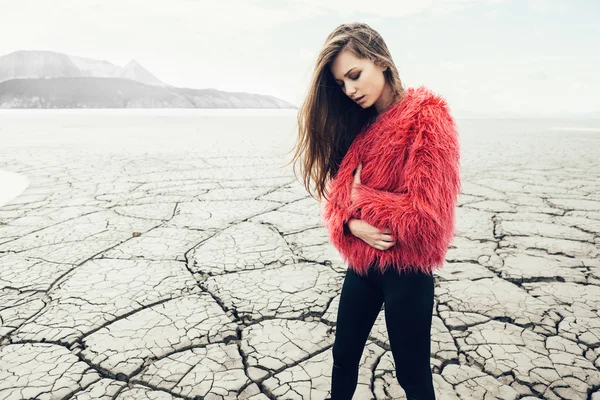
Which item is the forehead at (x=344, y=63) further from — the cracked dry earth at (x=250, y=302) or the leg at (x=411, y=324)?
the cracked dry earth at (x=250, y=302)

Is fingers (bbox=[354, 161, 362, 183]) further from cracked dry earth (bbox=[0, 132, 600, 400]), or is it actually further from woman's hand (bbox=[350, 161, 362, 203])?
cracked dry earth (bbox=[0, 132, 600, 400])

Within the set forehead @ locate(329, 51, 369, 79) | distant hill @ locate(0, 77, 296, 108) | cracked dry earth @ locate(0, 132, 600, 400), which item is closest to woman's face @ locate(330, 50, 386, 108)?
forehead @ locate(329, 51, 369, 79)

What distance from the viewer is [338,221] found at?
95 cm

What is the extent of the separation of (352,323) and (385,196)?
31 cm

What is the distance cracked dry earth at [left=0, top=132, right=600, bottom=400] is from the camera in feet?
4.03

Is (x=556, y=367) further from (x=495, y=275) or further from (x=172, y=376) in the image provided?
(x=172, y=376)

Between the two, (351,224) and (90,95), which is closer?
(351,224)

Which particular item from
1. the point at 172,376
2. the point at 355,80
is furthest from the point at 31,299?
the point at 355,80

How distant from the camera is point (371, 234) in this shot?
2.89 feet

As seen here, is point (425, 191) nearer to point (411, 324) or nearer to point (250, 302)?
point (411, 324)

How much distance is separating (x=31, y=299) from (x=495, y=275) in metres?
1.95

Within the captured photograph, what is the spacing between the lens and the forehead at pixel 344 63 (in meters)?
0.90

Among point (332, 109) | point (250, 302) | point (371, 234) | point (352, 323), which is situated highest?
point (332, 109)

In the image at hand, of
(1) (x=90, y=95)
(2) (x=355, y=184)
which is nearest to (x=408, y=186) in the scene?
(2) (x=355, y=184)
